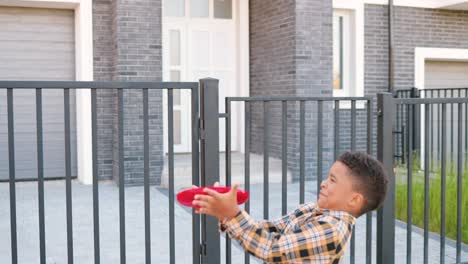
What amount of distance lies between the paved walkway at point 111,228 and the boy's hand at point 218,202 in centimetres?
347

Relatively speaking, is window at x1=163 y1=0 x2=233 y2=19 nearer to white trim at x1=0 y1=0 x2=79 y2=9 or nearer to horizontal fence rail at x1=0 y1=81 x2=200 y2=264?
white trim at x1=0 y1=0 x2=79 y2=9

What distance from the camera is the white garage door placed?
992 cm

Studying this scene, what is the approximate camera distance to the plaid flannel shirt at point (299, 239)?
7.22ft

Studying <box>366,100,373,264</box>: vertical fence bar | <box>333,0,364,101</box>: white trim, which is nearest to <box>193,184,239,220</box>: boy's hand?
<box>366,100,373,264</box>: vertical fence bar

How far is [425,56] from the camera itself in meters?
12.7

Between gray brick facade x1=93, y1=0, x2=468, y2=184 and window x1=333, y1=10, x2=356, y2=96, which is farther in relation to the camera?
window x1=333, y1=10, x2=356, y2=96

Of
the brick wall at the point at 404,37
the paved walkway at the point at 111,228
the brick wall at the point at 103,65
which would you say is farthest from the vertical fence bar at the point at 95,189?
the brick wall at the point at 404,37

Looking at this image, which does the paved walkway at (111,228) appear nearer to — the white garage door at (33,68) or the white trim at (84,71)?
the white trim at (84,71)

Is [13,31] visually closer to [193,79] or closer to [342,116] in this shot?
[193,79]

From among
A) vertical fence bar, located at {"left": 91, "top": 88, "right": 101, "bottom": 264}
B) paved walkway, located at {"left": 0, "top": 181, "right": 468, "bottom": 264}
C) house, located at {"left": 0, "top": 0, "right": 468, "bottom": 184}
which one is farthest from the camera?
house, located at {"left": 0, "top": 0, "right": 468, "bottom": 184}

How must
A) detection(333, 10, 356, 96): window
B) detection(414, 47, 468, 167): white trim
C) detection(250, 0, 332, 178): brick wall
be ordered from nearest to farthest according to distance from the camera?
detection(250, 0, 332, 178): brick wall < detection(333, 10, 356, 96): window < detection(414, 47, 468, 167): white trim

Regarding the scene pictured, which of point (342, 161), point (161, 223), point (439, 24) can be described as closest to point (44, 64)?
point (161, 223)

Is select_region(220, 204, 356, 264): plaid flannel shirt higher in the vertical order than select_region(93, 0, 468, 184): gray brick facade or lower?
lower

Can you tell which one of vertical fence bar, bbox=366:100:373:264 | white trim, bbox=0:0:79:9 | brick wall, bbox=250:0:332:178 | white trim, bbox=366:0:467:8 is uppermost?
white trim, bbox=366:0:467:8
